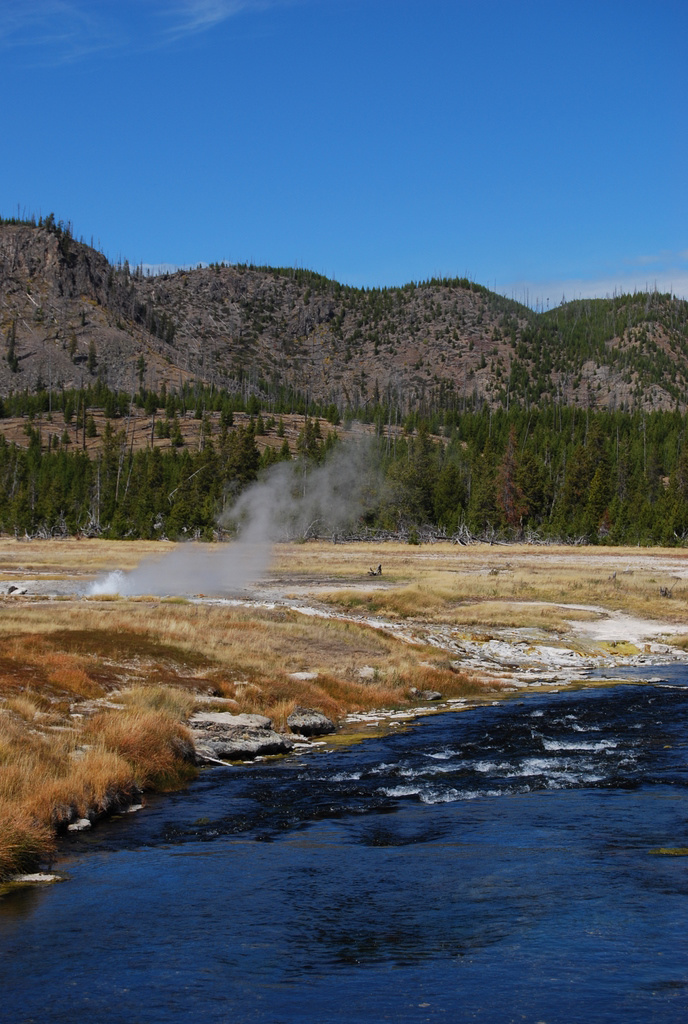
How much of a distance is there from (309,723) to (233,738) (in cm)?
262

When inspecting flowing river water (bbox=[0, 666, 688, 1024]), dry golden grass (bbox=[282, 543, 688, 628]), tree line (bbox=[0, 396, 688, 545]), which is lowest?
dry golden grass (bbox=[282, 543, 688, 628])

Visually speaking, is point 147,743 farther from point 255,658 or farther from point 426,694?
point 426,694

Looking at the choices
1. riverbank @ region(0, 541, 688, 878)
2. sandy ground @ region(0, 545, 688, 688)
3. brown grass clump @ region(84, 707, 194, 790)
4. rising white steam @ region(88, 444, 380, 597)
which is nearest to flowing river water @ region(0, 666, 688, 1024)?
brown grass clump @ region(84, 707, 194, 790)

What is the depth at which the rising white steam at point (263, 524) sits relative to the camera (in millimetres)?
58125

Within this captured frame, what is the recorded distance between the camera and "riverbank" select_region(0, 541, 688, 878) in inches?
600

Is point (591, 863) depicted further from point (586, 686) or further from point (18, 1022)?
point (586, 686)

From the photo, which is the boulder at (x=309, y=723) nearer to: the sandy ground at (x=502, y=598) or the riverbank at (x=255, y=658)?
the riverbank at (x=255, y=658)

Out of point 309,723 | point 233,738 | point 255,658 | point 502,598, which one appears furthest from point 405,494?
point 233,738

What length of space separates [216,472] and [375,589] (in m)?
64.2

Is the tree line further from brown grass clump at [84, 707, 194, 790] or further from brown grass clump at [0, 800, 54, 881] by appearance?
brown grass clump at [0, 800, 54, 881]

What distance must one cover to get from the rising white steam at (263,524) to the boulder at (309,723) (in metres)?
29.8

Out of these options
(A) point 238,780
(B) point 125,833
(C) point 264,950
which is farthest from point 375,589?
(C) point 264,950

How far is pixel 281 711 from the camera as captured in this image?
72.4 ft

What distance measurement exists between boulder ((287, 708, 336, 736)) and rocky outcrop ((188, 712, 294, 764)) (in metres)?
0.68
